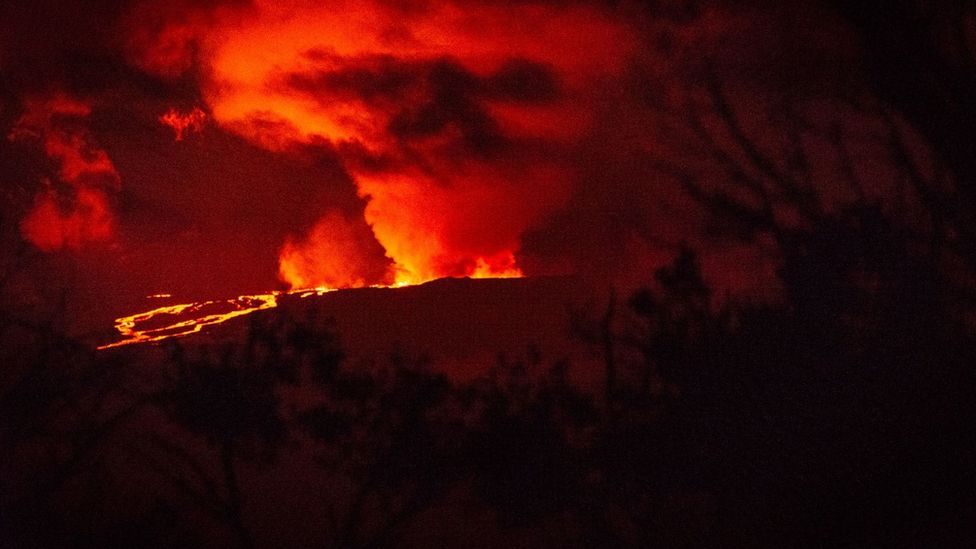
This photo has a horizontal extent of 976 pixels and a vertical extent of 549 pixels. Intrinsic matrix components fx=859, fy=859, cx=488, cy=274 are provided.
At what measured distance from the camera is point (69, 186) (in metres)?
14.5

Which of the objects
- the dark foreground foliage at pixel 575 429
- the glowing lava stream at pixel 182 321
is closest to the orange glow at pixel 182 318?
the glowing lava stream at pixel 182 321

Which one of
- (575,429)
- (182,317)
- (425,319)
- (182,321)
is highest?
(182,317)

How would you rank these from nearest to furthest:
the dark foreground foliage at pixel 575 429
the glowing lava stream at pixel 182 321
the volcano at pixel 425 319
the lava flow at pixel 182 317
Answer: the dark foreground foliage at pixel 575 429 → the volcano at pixel 425 319 → the glowing lava stream at pixel 182 321 → the lava flow at pixel 182 317

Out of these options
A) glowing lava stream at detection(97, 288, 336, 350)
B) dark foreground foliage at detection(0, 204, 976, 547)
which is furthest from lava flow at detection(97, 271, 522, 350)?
dark foreground foliage at detection(0, 204, 976, 547)

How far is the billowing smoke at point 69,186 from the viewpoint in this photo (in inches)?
532

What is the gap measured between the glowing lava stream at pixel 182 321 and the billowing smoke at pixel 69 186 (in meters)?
1.60

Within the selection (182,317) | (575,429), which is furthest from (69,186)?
(575,429)

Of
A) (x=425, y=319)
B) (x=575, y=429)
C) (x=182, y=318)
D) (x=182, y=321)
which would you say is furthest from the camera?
(x=182, y=318)

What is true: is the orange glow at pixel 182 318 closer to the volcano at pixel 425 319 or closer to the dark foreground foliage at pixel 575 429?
the volcano at pixel 425 319

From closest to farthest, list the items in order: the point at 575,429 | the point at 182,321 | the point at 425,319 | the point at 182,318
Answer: the point at 575,429 → the point at 425,319 → the point at 182,321 → the point at 182,318

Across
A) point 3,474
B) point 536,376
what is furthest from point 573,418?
point 3,474

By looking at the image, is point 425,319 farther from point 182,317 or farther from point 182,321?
point 182,317

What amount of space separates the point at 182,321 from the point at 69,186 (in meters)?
3.29

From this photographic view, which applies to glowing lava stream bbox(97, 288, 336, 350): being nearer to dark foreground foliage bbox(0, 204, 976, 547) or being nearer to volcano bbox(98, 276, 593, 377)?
volcano bbox(98, 276, 593, 377)
